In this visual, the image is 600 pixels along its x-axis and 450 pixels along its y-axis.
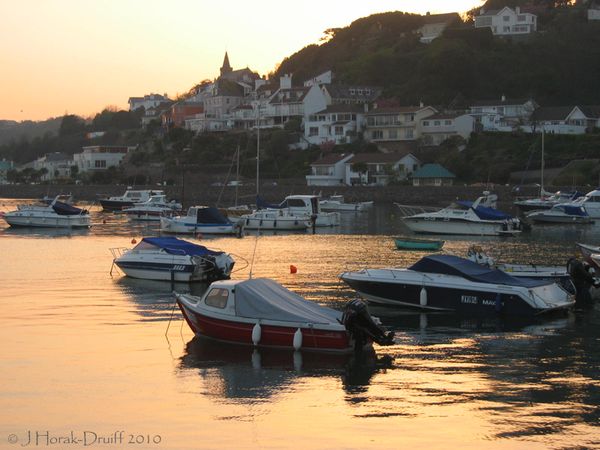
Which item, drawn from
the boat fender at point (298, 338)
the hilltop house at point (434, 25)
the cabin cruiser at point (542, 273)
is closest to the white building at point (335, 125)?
the hilltop house at point (434, 25)

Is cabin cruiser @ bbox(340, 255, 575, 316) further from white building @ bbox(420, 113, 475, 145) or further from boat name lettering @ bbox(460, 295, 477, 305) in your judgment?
white building @ bbox(420, 113, 475, 145)

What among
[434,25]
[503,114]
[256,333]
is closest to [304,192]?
[503,114]

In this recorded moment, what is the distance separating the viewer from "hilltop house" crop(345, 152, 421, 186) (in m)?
117

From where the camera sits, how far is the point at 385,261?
4653 cm

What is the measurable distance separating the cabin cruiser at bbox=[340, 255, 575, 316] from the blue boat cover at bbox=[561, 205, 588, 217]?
4722cm

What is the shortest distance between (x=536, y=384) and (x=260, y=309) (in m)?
7.22

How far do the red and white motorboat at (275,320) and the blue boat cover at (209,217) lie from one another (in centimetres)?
3918

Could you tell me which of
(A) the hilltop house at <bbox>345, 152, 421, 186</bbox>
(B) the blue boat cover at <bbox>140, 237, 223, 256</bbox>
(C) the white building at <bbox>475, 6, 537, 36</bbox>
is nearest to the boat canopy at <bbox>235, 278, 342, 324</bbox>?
(B) the blue boat cover at <bbox>140, 237, 223, 256</bbox>

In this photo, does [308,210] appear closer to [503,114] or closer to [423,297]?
[423,297]

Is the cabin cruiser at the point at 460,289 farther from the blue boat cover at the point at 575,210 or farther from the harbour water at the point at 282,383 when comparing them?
the blue boat cover at the point at 575,210

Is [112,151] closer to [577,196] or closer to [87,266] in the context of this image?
[577,196]

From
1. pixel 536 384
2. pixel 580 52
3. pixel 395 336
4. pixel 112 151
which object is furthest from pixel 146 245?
pixel 112 151

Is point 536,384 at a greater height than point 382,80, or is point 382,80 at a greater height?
point 382,80

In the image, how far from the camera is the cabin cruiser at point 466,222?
6519cm
